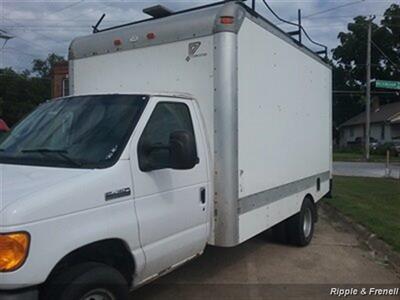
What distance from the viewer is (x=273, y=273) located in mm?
6363

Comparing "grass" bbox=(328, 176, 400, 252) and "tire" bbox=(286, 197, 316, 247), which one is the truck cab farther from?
"grass" bbox=(328, 176, 400, 252)

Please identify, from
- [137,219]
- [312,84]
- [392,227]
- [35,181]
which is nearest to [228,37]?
[137,219]

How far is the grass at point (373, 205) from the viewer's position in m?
8.61

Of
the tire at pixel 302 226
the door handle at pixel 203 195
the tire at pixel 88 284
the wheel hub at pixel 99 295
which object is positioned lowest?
the tire at pixel 302 226

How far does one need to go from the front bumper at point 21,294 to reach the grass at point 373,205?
5.71m

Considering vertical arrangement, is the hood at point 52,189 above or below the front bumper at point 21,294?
above

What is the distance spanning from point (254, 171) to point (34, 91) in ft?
229

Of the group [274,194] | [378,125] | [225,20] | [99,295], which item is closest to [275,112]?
[274,194]

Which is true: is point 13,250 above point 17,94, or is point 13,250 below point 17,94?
below

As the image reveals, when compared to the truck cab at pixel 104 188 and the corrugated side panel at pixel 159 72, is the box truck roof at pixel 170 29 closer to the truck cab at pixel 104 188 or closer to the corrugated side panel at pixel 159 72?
the corrugated side panel at pixel 159 72

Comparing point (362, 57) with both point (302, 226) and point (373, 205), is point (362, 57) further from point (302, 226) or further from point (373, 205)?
point (302, 226)

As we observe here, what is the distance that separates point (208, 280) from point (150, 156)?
225 centimetres

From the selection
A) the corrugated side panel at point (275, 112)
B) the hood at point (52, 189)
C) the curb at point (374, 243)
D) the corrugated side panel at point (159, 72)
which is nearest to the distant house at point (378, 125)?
the curb at point (374, 243)

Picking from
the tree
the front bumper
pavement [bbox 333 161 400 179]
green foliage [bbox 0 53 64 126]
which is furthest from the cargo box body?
the tree
